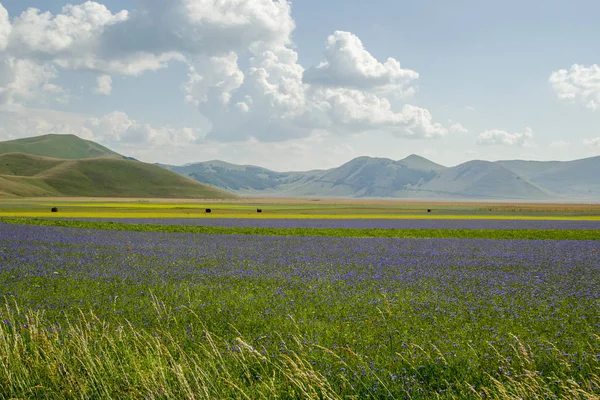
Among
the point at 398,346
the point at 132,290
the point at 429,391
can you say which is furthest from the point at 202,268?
the point at 429,391

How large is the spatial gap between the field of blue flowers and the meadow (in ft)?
0.18

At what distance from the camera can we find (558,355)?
30.9 feet

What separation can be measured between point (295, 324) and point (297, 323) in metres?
2.11

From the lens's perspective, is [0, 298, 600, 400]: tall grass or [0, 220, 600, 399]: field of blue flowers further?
[0, 220, 600, 399]: field of blue flowers

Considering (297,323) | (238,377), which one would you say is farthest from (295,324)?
(297,323)

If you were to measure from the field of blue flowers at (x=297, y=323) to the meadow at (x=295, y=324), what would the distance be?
0.06m

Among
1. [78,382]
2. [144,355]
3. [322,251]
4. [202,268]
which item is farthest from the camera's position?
[322,251]

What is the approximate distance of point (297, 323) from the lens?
12047 mm

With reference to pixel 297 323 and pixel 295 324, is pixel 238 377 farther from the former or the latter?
pixel 297 323

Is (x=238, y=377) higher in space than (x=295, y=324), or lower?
lower

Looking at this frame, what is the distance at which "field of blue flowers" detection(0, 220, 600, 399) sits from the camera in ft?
26.6

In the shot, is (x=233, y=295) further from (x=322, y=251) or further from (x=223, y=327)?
(x=322, y=251)

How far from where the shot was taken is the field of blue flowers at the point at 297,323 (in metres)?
8.09

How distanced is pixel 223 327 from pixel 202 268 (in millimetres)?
9539
